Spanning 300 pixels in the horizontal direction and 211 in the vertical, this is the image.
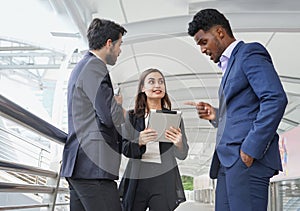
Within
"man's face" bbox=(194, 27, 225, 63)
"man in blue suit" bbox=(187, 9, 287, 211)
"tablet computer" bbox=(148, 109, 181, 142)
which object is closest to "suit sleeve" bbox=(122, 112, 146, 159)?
"tablet computer" bbox=(148, 109, 181, 142)

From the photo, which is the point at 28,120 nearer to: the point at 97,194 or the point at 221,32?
the point at 97,194

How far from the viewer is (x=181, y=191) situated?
2363 millimetres

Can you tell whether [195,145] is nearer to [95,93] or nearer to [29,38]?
[95,93]

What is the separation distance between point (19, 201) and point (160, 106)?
8.50ft

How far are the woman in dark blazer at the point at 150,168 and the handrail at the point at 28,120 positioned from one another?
16.2 inches

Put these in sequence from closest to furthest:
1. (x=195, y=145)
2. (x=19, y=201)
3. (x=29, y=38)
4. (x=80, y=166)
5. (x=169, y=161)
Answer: (x=80, y=166)
(x=169, y=161)
(x=195, y=145)
(x=19, y=201)
(x=29, y=38)

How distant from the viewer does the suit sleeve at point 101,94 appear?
1.83 m

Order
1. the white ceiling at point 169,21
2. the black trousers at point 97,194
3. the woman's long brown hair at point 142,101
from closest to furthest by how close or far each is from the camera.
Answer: the black trousers at point 97,194 → the woman's long brown hair at point 142,101 → the white ceiling at point 169,21

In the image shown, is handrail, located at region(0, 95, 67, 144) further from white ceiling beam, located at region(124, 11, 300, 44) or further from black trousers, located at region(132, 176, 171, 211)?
white ceiling beam, located at region(124, 11, 300, 44)

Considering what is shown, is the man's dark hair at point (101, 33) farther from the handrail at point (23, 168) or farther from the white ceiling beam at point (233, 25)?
the white ceiling beam at point (233, 25)

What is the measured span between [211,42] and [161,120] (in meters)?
0.62

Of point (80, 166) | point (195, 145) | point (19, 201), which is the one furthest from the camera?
point (19, 201)

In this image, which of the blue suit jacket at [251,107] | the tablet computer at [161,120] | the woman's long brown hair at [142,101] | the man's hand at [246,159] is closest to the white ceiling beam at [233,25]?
the woman's long brown hair at [142,101]

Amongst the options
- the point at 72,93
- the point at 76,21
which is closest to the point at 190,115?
the point at 72,93
